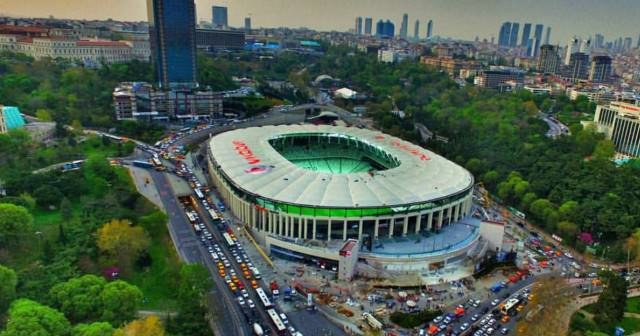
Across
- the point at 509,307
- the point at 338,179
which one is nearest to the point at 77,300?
the point at 338,179

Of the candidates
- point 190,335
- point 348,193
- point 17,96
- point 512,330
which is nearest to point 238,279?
point 190,335

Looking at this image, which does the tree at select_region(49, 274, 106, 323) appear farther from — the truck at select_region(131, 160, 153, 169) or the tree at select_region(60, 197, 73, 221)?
the truck at select_region(131, 160, 153, 169)

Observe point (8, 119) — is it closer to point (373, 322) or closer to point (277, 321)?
point (277, 321)

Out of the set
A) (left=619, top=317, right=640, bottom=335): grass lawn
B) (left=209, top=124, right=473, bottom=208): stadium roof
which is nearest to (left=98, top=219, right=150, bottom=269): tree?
(left=209, top=124, right=473, bottom=208): stadium roof

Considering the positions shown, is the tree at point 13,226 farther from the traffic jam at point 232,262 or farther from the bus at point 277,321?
the bus at point 277,321

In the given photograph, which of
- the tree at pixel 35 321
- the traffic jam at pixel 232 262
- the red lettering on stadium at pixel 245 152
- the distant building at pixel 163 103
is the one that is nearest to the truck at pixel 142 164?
the traffic jam at pixel 232 262

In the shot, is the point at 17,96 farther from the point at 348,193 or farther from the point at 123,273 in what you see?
the point at 348,193

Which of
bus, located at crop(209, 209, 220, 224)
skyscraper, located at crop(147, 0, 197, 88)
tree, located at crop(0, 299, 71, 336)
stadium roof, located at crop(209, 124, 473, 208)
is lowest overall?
bus, located at crop(209, 209, 220, 224)

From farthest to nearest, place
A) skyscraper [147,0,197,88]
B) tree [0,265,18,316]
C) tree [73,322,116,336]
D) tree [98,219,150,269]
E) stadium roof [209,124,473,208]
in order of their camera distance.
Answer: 1. skyscraper [147,0,197,88]
2. stadium roof [209,124,473,208]
3. tree [98,219,150,269]
4. tree [0,265,18,316]
5. tree [73,322,116,336]
